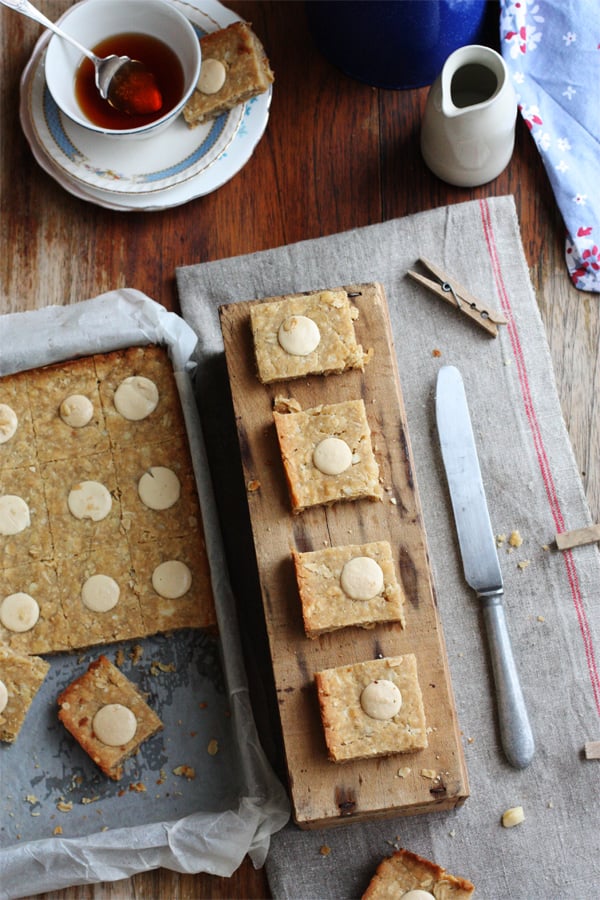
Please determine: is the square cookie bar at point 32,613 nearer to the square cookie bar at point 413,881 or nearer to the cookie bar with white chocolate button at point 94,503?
the cookie bar with white chocolate button at point 94,503

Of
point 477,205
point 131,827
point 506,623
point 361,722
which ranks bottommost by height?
point 131,827

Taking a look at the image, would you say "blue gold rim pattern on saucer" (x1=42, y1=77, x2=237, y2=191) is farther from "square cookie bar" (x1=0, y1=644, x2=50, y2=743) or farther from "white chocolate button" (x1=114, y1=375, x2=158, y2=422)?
"square cookie bar" (x1=0, y1=644, x2=50, y2=743)

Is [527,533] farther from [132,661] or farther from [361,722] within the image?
[132,661]

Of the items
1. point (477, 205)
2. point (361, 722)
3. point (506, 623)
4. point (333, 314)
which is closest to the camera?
point (361, 722)

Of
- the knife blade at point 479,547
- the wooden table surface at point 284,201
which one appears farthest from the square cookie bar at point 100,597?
the knife blade at point 479,547

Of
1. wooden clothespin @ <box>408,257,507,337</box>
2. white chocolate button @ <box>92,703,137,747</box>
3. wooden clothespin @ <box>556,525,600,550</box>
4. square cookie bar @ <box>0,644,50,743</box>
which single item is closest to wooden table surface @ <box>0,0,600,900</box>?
wooden clothespin @ <box>408,257,507,337</box>

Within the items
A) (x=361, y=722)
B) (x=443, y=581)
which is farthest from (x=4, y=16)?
(x=361, y=722)

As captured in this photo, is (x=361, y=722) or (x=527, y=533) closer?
(x=361, y=722)
